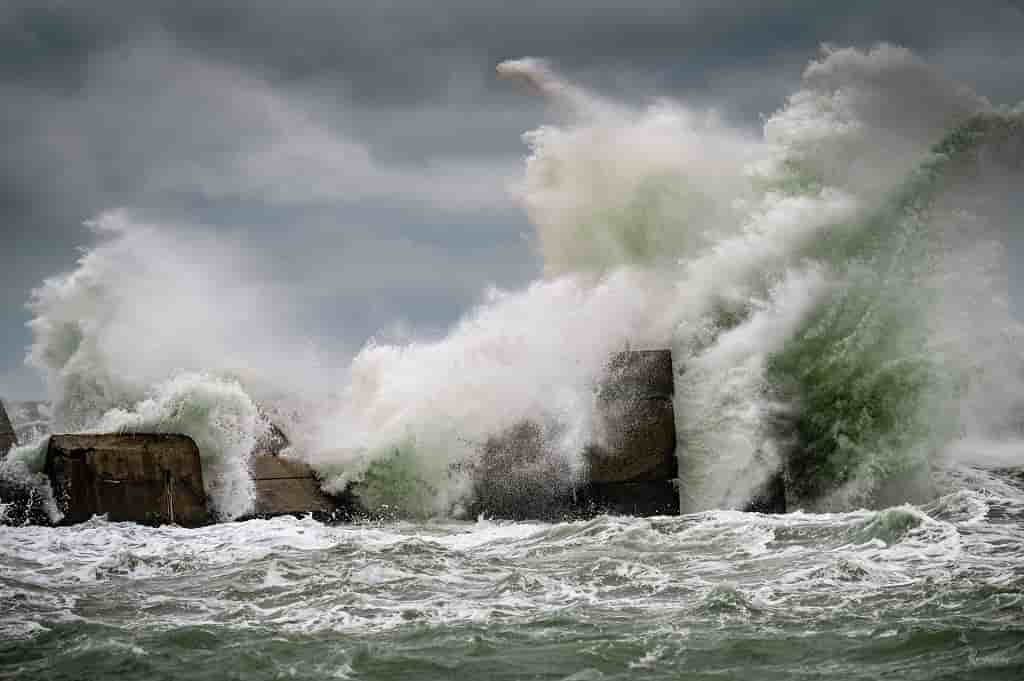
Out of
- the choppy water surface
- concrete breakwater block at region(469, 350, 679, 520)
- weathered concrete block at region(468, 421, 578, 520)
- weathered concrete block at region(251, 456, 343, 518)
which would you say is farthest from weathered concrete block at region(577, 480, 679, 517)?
weathered concrete block at region(251, 456, 343, 518)

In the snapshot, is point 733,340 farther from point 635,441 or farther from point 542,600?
point 542,600

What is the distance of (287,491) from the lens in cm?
1228

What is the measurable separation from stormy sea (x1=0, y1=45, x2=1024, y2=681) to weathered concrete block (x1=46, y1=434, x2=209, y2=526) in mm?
253

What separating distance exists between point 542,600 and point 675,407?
5.45 meters

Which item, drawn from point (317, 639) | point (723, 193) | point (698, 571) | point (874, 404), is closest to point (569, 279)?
point (723, 193)

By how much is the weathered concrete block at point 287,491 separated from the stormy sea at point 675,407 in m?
0.15

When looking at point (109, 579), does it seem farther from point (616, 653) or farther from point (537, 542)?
point (616, 653)

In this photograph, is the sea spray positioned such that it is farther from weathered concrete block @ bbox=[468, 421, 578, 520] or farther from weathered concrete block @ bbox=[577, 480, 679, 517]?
weathered concrete block @ bbox=[577, 480, 679, 517]

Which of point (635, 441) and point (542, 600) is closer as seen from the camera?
point (542, 600)

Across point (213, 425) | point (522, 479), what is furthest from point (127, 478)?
point (522, 479)

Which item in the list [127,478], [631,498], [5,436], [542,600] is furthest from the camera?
[5,436]

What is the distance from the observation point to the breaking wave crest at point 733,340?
12.3 meters

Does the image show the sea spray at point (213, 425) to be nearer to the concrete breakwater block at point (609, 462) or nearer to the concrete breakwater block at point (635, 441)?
the concrete breakwater block at point (609, 462)

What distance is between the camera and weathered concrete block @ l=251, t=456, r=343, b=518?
39.5 ft
